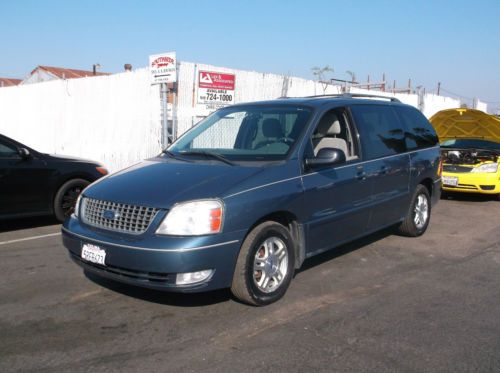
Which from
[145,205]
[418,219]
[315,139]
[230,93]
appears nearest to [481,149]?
[418,219]

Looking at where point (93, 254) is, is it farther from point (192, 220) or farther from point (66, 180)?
point (66, 180)

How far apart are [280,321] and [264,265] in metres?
0.49

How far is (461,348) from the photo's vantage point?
337 centimetres

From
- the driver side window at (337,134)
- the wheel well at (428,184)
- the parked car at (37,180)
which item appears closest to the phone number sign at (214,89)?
the parked car at (37,180)

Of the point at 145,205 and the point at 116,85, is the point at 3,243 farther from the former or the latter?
the point at 116,85

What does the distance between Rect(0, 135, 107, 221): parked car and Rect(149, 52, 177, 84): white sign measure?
3.03 meters

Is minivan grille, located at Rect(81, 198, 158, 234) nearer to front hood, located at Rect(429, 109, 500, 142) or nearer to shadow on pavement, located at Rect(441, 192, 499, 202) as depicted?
shadow on pavement, located at Rect(441, 192, 499, 202)

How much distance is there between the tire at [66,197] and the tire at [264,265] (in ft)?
14.7

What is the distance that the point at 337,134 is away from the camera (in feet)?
16.9

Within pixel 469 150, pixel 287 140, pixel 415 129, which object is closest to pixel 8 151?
pixel 287 140

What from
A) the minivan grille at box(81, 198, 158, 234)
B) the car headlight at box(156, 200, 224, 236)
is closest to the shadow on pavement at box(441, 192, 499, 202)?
the car headlight at box(156, 200, 224, 236)

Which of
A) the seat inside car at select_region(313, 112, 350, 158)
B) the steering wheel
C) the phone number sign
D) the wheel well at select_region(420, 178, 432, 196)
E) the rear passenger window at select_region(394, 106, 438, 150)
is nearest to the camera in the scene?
the steering wheel

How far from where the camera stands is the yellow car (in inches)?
370

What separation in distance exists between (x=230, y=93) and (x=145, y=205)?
25.4ft
